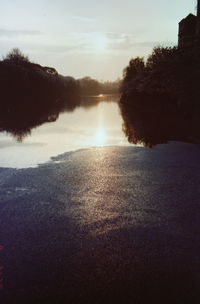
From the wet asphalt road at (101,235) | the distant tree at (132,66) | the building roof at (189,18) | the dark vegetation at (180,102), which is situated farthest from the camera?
the distant tree at (132,66)

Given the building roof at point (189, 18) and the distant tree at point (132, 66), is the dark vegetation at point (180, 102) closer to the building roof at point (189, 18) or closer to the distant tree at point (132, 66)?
the building roof at point (189, 18)

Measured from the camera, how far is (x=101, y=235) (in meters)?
7.00

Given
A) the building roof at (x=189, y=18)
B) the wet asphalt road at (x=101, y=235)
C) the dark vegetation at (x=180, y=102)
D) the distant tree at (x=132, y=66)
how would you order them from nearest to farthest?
1. the wet asphalt road at (x=101, y=235)
2. the dark vegetation at (x=180, y=102)
3. the building roof at (x=189, y=18)
4. the distant tree at (x=132, y=66)

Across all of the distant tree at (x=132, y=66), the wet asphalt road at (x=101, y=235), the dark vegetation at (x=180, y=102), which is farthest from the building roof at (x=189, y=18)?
the wet asphalt road at (x=101, y=235)

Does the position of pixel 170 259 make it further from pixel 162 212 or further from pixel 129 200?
pixel 129 200

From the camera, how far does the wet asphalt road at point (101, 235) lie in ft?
17.3

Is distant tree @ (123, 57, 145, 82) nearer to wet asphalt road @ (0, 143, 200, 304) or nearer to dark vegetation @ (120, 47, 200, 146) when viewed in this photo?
dark vegetation @ (120, 47, 200, 146)

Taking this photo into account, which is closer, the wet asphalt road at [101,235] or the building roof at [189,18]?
the wet asphalt road at [101,235]

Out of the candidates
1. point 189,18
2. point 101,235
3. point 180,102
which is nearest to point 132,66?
point 189,18

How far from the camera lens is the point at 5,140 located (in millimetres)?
19844

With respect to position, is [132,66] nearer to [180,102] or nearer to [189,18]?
[189,18]

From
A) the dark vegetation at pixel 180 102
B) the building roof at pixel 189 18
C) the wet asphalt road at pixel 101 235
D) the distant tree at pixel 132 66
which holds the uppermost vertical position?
the building roof at pixel 189 18

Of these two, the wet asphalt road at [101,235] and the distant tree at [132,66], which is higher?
the distant tree at [132,66]

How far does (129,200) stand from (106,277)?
370cm
